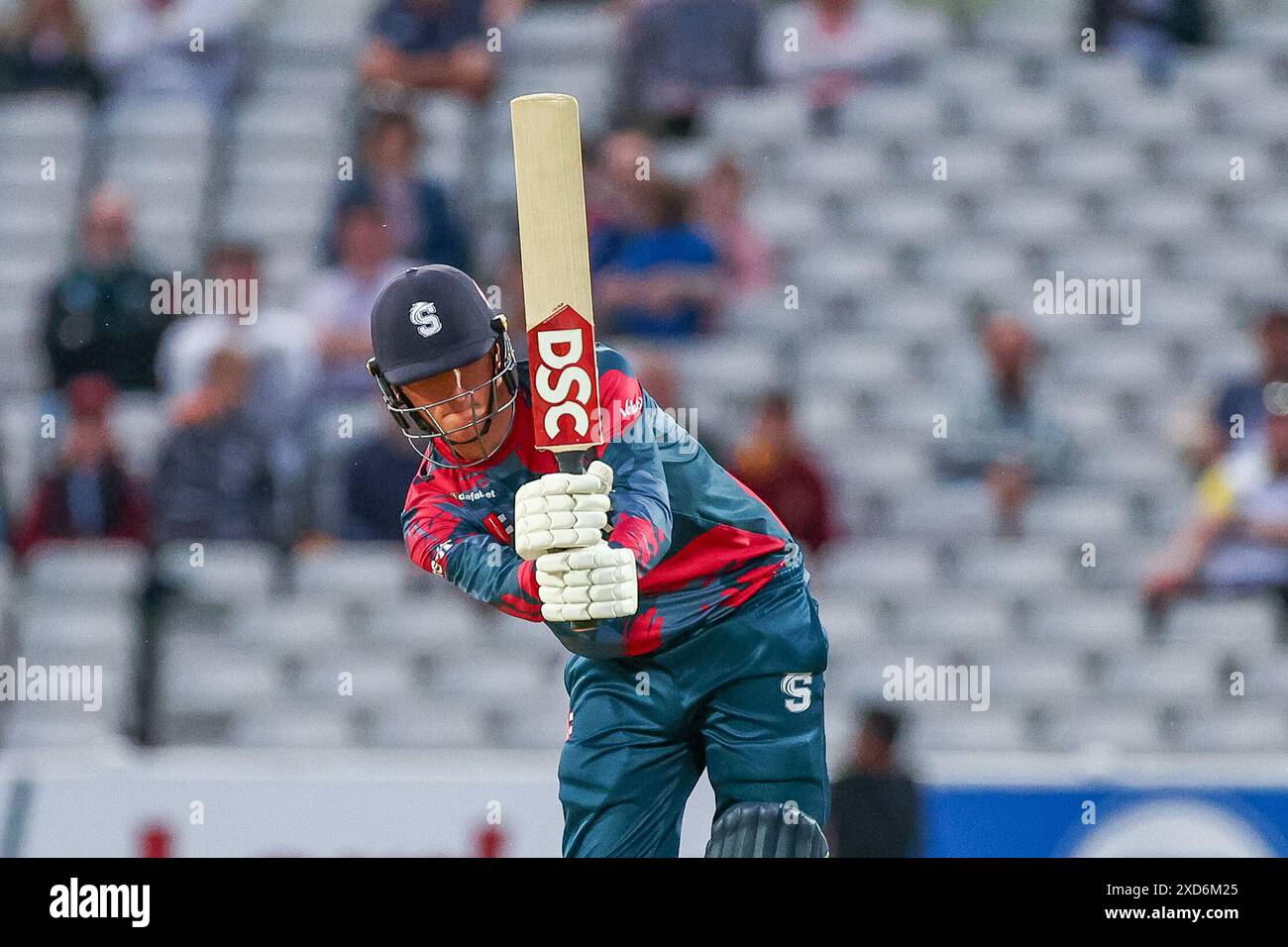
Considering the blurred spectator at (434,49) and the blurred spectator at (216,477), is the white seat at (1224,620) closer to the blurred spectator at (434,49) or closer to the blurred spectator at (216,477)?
the blurred spectator at (216,477)

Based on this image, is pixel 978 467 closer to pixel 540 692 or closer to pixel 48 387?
pixel 540 692

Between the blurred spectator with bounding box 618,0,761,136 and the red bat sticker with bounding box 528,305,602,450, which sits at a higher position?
the blurred spectator with bounding box 618,0,761,136

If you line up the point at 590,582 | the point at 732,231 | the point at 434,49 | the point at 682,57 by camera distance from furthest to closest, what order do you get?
the point at 434,49, the point at 682,57, the point at 732,231, the point at 590,582

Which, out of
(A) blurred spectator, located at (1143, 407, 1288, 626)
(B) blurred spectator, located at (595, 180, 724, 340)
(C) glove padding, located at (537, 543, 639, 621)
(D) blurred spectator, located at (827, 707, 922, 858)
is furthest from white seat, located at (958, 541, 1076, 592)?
(C) glove padding, located at (537, 543, 639, 621)

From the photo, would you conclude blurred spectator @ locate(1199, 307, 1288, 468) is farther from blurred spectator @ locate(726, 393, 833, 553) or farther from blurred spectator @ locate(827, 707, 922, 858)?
blurred spectator @ locate(827, 707, 922, 858)

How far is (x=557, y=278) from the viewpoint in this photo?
3941mm

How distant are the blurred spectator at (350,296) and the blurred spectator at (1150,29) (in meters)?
2.86

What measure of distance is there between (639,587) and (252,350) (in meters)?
3.23

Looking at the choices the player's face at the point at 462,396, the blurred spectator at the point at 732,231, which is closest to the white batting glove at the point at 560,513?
the player's face at the point at 462,396

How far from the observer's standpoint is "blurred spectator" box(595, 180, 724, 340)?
717 centimetres

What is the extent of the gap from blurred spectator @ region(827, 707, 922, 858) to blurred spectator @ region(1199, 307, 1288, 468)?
182 centimetres

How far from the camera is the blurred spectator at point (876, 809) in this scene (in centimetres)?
581

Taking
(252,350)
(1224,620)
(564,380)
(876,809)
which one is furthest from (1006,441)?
(564,380)

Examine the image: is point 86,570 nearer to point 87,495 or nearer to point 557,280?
point 87,495
